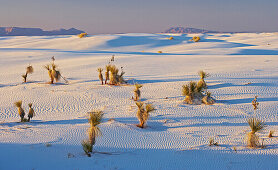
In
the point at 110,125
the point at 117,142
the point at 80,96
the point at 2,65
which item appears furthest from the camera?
the point at 2,65

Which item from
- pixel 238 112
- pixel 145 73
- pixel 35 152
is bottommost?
pixel 35 152

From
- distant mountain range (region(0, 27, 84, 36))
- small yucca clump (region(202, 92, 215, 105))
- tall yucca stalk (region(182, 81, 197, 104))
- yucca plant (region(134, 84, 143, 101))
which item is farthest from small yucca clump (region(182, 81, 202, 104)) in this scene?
distant mountain range (region(0, 27, 84, 36))

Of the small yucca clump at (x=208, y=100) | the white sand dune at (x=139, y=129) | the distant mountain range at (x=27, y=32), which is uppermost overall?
the distant mountain range at (x=27, y=32)

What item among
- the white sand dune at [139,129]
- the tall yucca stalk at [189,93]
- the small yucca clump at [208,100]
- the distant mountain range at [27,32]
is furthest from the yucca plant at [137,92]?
the distant mountain range at [27,32]

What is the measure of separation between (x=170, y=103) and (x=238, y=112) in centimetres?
237

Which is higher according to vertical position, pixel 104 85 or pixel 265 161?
pixel 104 85

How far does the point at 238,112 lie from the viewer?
8633mm

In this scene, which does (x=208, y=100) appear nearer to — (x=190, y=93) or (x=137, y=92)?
(x=190, y=93)

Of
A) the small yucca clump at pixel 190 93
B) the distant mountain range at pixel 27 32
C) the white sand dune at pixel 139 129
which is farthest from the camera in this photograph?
the distant mountain range at pixel 27 32

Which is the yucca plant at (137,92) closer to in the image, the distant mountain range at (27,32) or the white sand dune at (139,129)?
the white sand dune at (139,129)

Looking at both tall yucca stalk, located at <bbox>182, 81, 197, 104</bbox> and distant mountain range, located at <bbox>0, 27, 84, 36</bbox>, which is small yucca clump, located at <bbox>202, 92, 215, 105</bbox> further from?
distant mountain range, located at <bbox>0, 27, 84, 36</bbox>

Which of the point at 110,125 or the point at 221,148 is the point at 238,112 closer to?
the point at 221,148

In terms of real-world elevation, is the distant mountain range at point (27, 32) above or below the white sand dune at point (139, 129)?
above

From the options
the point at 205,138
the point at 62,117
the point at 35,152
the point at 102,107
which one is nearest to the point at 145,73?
the point at 102,107
